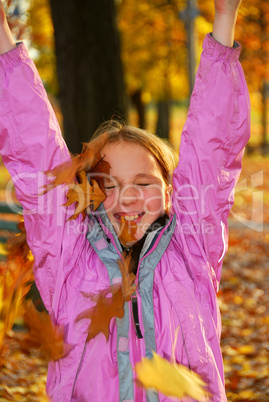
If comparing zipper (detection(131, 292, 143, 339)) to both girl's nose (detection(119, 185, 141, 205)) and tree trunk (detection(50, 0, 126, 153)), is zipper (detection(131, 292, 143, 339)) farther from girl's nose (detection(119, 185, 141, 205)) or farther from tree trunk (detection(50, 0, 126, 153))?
tree trunk (detection(50, 0, 126, 153))

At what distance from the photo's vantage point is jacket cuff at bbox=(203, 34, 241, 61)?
200 centimetres

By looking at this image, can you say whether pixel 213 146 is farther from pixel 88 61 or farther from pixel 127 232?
pixel 88 61

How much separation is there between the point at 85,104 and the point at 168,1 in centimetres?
731

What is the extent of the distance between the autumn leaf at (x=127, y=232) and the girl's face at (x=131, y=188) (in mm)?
19

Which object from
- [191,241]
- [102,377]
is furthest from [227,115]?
[102,377]

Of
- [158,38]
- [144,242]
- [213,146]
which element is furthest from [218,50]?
[158,38]

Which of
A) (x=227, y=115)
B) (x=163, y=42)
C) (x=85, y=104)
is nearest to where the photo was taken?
(x=227, y=115)

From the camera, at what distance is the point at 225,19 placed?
6.55ft

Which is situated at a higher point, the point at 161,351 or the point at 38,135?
the point at 38,135

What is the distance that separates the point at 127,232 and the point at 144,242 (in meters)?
0.10

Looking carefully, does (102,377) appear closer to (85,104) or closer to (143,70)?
(85,104)

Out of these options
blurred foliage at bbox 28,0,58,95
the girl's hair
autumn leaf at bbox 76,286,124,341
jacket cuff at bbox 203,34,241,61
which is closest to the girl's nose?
the girl's hair

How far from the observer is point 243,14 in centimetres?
1137


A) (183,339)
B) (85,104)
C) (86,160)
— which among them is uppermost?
(85,104)
